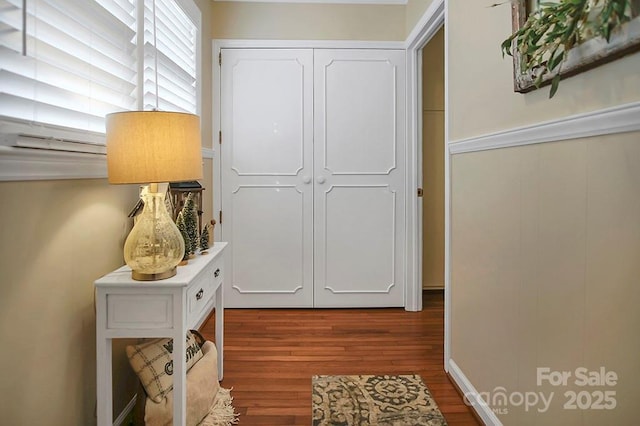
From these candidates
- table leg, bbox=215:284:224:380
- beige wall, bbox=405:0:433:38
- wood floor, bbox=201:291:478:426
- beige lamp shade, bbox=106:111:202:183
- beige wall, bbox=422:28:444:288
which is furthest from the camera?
beige wall, bbox=422:28:444:288

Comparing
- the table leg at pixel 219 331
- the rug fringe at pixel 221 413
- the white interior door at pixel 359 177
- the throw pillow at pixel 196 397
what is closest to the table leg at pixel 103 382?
the throw pillow at pixel 196 397

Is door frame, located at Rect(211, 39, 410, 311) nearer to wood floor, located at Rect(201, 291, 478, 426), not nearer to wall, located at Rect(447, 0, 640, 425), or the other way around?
wood floor, located at Rect(201, 291, 478, 426)

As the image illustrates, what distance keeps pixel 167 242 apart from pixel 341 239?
82.4 inches

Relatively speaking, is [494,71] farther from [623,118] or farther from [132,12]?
[132,12]

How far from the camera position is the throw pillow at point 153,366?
1735mm

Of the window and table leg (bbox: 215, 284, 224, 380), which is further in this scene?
table leg (bbox: 215, 284, 224, 380)

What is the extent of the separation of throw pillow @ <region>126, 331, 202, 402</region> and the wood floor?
1.36ft

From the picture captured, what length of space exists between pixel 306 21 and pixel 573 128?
106 inches

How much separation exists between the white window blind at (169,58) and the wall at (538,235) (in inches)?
59.5

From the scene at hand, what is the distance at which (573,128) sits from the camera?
1240 mm

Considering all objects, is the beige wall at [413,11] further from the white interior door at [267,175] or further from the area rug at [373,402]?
the area rug at [373,402]

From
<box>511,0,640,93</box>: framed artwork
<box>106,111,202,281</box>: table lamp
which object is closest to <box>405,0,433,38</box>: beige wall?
<box>511,0,640,93</box>: framed artwork

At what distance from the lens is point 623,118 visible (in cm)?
105

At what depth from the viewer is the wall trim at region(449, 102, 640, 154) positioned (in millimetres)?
1034
